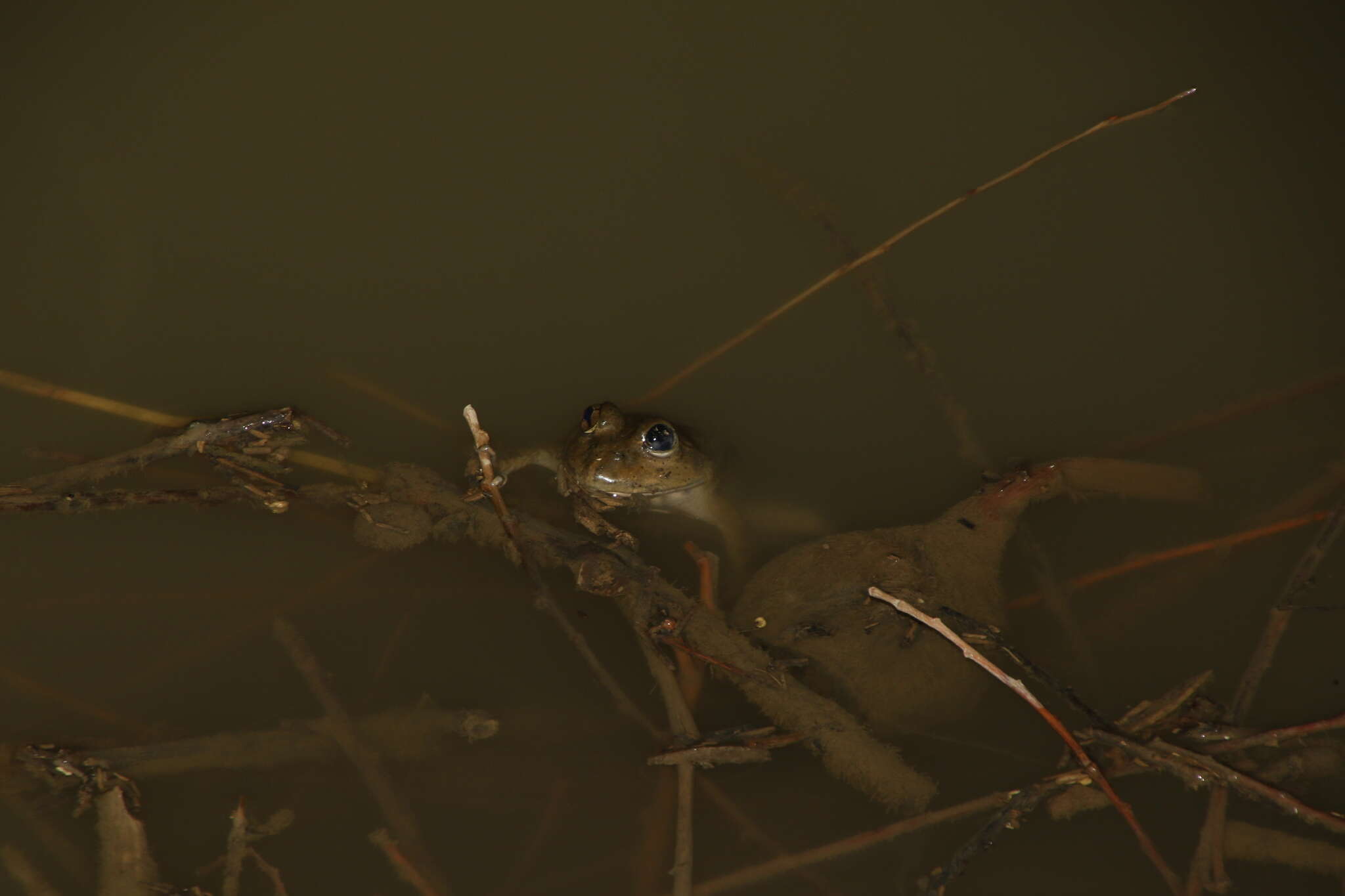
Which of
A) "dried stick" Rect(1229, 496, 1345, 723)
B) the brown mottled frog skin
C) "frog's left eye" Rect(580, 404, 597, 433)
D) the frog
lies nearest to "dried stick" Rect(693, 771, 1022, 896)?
the brown mottled frog skin

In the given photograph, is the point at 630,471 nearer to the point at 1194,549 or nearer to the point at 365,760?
the point at 365,760

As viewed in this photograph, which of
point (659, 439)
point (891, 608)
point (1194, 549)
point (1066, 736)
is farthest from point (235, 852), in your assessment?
point (1194, 549)

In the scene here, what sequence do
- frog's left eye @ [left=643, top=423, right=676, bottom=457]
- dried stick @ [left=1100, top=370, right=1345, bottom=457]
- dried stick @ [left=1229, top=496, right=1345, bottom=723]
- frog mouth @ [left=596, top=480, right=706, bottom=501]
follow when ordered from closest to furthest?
dried stick @ [left=1229, top=496, right=1345, bottom=723] < frog's left eye @ [left=643, top=423, right=676, bottom=457] < frog mouth @ [left=596, top=480, right=706, bottom=501] < dried stick @ [left=1100, top=370, right=1345, bottom=457]

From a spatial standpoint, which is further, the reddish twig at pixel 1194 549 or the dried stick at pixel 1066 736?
the reddish twig at pixel 1194 549

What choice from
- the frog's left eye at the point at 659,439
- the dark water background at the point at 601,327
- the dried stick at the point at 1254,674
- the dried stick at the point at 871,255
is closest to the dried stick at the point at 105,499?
the dark water background at the point at 601,327

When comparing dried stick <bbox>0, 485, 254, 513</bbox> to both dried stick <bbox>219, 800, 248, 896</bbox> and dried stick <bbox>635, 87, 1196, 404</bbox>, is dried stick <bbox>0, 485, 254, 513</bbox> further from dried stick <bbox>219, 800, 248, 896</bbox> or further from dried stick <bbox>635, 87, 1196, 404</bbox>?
dried stick <bbox>635, 87, 1196, 404</bbox>

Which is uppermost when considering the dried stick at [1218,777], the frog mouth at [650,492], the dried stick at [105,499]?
the dried stick at [105,499]

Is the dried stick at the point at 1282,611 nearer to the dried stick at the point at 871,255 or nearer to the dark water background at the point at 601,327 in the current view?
the dark water background at the point at 601,327
